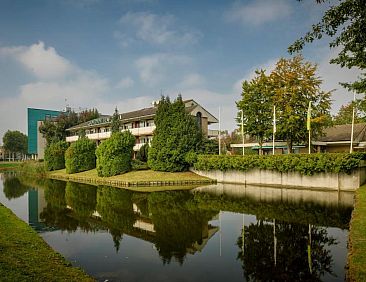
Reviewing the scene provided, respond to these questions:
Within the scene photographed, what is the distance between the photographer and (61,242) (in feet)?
41.8

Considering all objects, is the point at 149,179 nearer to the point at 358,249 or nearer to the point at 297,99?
the point at 297,99

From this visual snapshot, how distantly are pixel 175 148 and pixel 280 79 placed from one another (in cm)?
1518

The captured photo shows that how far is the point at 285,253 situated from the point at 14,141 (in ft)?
411

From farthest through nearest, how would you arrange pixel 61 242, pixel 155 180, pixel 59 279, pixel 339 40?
pixel 155 180 → pixel 61 242 → pixel 339 40 → pixel 59 279

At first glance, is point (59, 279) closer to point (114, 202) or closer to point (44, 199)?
point (114, 202)

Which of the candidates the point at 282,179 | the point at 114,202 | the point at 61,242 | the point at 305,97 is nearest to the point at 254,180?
the point at 282,179

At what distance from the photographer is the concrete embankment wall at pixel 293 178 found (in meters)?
25.6

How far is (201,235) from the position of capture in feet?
44.2

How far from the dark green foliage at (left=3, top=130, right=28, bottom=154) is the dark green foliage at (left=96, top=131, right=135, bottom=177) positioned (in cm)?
9214

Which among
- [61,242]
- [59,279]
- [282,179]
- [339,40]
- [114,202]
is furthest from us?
[282,179]

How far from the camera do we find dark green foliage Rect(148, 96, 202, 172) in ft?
124

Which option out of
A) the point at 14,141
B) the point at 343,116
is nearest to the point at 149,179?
the point at 343,116

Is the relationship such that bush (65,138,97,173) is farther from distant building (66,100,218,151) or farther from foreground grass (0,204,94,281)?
foreground grass (0,204,94,281)

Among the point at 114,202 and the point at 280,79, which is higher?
the point at 280,79
